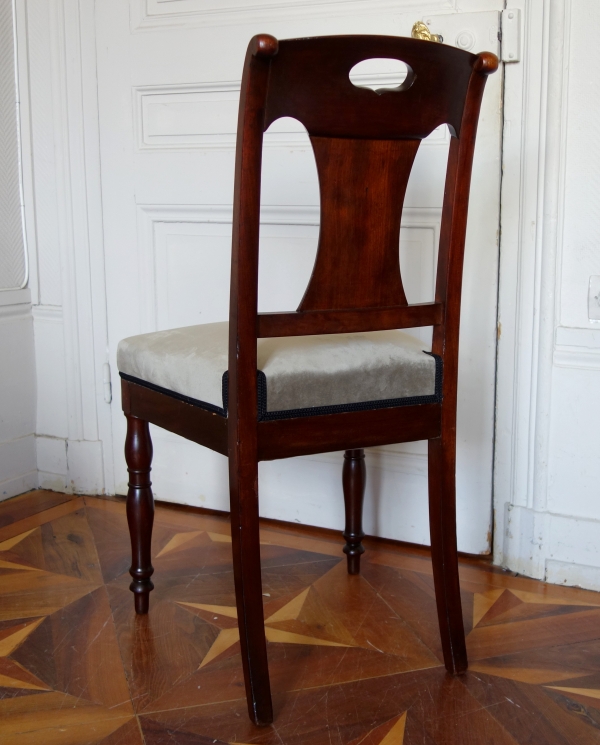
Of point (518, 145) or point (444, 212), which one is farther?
point (518, 145)

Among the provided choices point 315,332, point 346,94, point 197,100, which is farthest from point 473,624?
point 197,100

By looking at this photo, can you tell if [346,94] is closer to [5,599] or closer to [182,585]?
[182,585]

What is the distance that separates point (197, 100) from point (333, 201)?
973 millimetres

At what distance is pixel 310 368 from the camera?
120 centimetres

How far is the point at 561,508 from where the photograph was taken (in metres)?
1.76

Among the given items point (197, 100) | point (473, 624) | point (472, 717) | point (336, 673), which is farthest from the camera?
point (197, 100)

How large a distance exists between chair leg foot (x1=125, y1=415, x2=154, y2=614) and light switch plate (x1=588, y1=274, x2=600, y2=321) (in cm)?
92

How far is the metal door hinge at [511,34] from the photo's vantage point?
1.66m

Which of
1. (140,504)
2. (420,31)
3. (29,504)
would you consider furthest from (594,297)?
(29,504)

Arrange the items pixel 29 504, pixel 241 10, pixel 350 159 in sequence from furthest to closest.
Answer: pixel 29 504, pixel 241 10, pixel 350 159

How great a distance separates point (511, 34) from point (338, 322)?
86cm

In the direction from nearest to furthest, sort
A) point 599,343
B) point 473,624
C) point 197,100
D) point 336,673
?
point 336,673
point 473,624
point 599,343
point 197,100

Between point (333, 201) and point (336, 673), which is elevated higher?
point (333, 201)

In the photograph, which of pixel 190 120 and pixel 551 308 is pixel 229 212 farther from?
pixel 551 308
